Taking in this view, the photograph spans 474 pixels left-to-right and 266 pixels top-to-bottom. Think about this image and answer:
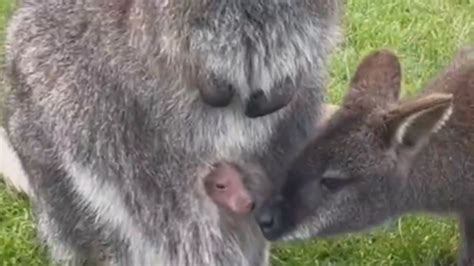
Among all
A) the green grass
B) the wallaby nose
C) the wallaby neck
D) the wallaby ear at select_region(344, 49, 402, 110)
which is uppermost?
the wallaby nose

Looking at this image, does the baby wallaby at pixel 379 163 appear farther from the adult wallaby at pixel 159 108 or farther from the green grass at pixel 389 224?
the green grass at pixel 389 224

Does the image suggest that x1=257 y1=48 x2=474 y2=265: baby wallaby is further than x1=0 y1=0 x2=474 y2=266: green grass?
No

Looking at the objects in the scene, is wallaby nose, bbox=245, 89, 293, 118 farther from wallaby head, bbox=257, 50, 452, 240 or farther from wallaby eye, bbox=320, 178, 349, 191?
wallaby eye, bbox=320, 178, 349, 191

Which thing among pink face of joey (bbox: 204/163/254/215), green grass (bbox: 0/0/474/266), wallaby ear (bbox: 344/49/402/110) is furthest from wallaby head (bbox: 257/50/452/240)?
green grass (bbox: 0/0/474/266)

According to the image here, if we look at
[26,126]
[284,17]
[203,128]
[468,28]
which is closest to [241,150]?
[203,128]

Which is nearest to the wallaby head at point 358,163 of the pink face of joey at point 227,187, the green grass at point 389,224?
the pink face of joey at point 227,187

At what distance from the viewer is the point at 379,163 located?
157 inches

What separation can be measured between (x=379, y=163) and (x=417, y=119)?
0.24 m

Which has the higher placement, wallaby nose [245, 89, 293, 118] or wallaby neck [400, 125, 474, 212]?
wallaby nose [245, 89, 293, 118]

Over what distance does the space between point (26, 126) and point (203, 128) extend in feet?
2.10

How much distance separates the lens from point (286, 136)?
379 cm

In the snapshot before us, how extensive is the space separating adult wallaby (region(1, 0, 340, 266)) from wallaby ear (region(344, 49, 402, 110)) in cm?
21

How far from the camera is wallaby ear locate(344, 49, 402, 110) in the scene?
3.99 metres

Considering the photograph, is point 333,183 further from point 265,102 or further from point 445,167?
point 265,102
